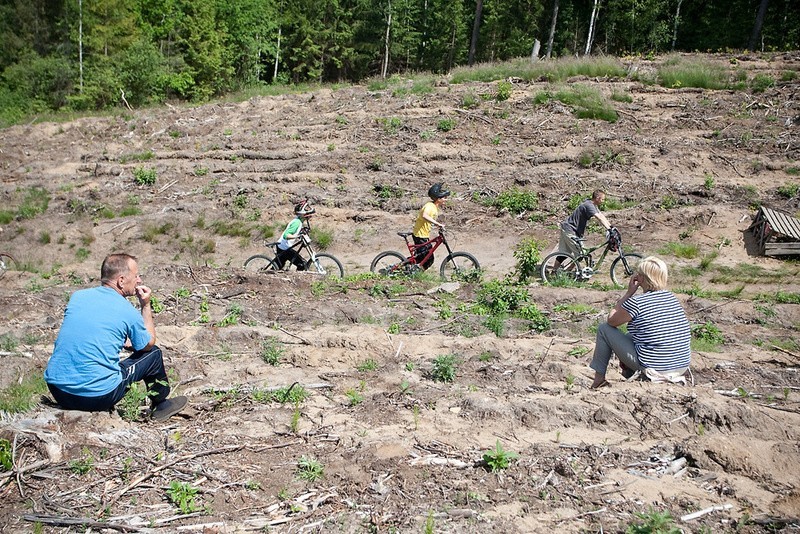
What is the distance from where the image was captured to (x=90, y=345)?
15.3 ft

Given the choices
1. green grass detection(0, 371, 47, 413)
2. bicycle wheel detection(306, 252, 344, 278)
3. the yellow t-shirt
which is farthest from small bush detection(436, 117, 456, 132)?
green grass detection(0, 371, 47, 413)

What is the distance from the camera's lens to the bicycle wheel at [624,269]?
35.3ft

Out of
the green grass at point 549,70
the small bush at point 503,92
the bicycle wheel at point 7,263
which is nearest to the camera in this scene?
the bicycle wheel at point 7,263

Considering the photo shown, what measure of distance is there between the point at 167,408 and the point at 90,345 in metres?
0.87

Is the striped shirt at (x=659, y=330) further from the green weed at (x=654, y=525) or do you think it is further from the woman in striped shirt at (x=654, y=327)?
the green weed at (x=654, y=525)

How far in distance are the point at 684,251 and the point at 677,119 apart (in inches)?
270

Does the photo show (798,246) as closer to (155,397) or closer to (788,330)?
(788,330)

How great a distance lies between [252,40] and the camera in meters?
37.8

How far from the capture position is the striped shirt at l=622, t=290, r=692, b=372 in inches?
214

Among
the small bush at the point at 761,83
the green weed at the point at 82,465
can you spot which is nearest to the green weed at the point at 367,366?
the green weed at the point at 82,465

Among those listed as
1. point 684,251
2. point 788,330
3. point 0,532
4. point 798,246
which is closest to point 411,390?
point 0,532

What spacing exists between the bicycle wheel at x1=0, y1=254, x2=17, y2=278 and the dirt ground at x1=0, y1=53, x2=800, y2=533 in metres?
0.30

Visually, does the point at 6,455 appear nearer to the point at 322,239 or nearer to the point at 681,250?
the point at 322,239

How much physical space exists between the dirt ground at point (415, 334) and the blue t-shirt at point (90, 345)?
0.96ft
